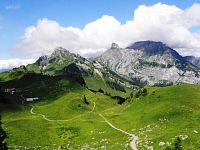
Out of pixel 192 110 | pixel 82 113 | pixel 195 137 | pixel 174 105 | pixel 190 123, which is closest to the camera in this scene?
pixel 195 137

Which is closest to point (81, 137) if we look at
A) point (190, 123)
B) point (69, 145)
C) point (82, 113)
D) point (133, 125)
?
point (69, 145)

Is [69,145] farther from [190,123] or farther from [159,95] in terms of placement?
[159,95]

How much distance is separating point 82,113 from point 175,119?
81.5m

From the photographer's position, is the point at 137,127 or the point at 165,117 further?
the point at 165,117

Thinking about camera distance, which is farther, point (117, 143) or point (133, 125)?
point (133, 125)

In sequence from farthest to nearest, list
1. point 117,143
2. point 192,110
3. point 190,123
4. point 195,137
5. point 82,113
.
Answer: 1. point 82,113
2. point 192,110
3. point 190,123
4. point 117,143
5. point 195,137

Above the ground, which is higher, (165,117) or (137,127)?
(165,117)

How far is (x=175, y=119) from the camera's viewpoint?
11919 centimetres

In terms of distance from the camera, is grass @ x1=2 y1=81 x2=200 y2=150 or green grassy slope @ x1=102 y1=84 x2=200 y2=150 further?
grass @ x1=2 y1=81 x2=200 y2=150

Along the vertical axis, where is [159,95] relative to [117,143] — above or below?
above

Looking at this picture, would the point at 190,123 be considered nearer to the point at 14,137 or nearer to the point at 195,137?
the point at 195,137

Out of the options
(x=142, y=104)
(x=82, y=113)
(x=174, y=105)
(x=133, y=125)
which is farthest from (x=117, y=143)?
(x=82, y=113)

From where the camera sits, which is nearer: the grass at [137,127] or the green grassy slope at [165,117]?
the green grassy slope at [165,117]

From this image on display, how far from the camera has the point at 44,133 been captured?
137625 millimetres
